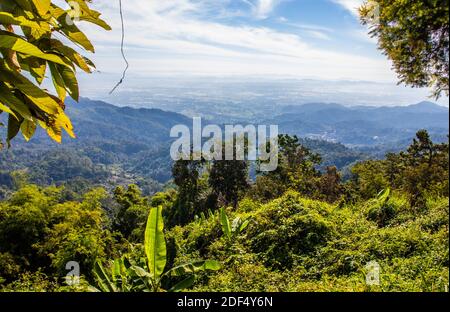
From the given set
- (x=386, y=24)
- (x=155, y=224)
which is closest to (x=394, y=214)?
(x=386, y=24)

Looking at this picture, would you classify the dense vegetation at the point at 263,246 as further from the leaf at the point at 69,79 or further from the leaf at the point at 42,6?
the leaf at the point at 42,6

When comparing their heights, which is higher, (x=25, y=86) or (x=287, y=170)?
(x=25, y=86)

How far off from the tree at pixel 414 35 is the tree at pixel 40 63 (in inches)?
105

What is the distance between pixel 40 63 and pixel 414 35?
3.62 metres

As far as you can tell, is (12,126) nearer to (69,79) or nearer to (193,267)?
(69,79)

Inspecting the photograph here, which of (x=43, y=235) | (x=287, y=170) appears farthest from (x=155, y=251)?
(x=287, y=170)

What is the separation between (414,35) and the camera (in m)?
3.91

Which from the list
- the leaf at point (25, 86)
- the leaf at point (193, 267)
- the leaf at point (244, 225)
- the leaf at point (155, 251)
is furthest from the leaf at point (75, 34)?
the leaf at point (244, 225)

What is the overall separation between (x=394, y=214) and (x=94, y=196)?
48.1ft

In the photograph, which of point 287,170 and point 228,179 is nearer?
point 287,170

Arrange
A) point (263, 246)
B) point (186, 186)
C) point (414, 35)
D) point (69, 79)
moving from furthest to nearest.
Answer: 1. point (186, 186)
2. point (263, 246)
3. point (414, 35)
4. point (69, 79)

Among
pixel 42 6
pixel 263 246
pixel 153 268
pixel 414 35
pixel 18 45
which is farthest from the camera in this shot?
pixel 263 246
